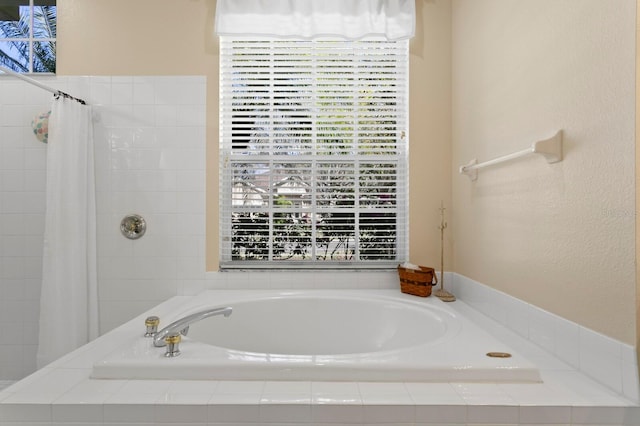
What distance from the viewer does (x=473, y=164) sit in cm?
187

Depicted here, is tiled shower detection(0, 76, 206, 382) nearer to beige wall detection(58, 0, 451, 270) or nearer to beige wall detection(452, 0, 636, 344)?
beige wall detection(58, 0, 451, 270)

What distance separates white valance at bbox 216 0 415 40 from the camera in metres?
2.20

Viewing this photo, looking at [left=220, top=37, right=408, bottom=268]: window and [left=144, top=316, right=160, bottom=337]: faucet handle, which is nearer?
[left=144, top=316, right=160, bottom=337]: faucet handle

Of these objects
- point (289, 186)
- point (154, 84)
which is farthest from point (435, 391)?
point (154, 84)

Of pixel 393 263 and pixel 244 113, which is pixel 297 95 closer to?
pixel 244 113

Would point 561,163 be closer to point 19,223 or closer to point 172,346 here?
point 172,346

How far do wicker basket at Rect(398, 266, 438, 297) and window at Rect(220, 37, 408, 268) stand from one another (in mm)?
210

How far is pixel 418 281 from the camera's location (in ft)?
6.76

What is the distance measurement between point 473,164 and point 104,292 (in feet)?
7.25

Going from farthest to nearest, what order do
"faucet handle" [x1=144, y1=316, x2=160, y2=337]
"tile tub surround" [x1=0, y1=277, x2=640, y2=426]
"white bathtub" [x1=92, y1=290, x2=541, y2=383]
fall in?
"faucet handle" [x1=144, y1=316, x2=160, y2=337], "white bathtub" [x1=92, y1=290, x2=541, y2=383], "tile tub surround" [x1=0, y1=277, x2=640, y2=426]

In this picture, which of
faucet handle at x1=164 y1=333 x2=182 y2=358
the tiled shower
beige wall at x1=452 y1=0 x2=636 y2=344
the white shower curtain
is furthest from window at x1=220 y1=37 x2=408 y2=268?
faucet handle at x1=164 y1=333 x2=182 y2=358

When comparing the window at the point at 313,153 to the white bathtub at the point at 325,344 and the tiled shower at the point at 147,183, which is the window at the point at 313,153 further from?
the white bathtub at the point at 325,344

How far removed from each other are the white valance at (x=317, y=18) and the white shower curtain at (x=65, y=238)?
3.39ft

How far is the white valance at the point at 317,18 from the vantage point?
220 centimetres
